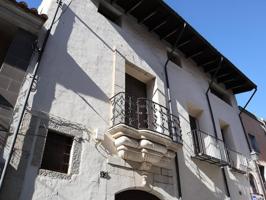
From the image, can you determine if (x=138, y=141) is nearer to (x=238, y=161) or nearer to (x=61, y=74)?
(x=61, y=74)

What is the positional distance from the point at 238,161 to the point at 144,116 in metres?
4.68

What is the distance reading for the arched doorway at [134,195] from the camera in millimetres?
4770

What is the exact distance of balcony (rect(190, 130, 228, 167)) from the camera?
719 centimetres

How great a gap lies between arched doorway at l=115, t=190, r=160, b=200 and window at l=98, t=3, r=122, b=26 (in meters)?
5.10

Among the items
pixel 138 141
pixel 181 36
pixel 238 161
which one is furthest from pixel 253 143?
pixel 138 141

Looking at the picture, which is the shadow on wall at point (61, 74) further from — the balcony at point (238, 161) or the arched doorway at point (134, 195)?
the balcony at point (238, 161)

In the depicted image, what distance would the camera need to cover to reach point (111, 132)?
498 centimetres

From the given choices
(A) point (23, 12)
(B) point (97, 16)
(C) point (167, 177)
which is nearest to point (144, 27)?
(B) point (97, 16)

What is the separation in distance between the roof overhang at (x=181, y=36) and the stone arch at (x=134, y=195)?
17.5 ft

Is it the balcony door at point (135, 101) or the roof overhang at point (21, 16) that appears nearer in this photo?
the roof overhang at point (21, 16)

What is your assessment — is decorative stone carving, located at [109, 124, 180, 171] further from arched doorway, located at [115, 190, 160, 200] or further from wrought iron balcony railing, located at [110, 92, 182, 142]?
arched doorway, located at [115, 190, 160, 200]

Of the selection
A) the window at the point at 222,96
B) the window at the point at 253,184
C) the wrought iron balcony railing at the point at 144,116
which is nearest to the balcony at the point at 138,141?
the wrought iron balcony railing at the point at 144,116

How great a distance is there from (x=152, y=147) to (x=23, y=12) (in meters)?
3.73

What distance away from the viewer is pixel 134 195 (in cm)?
501
